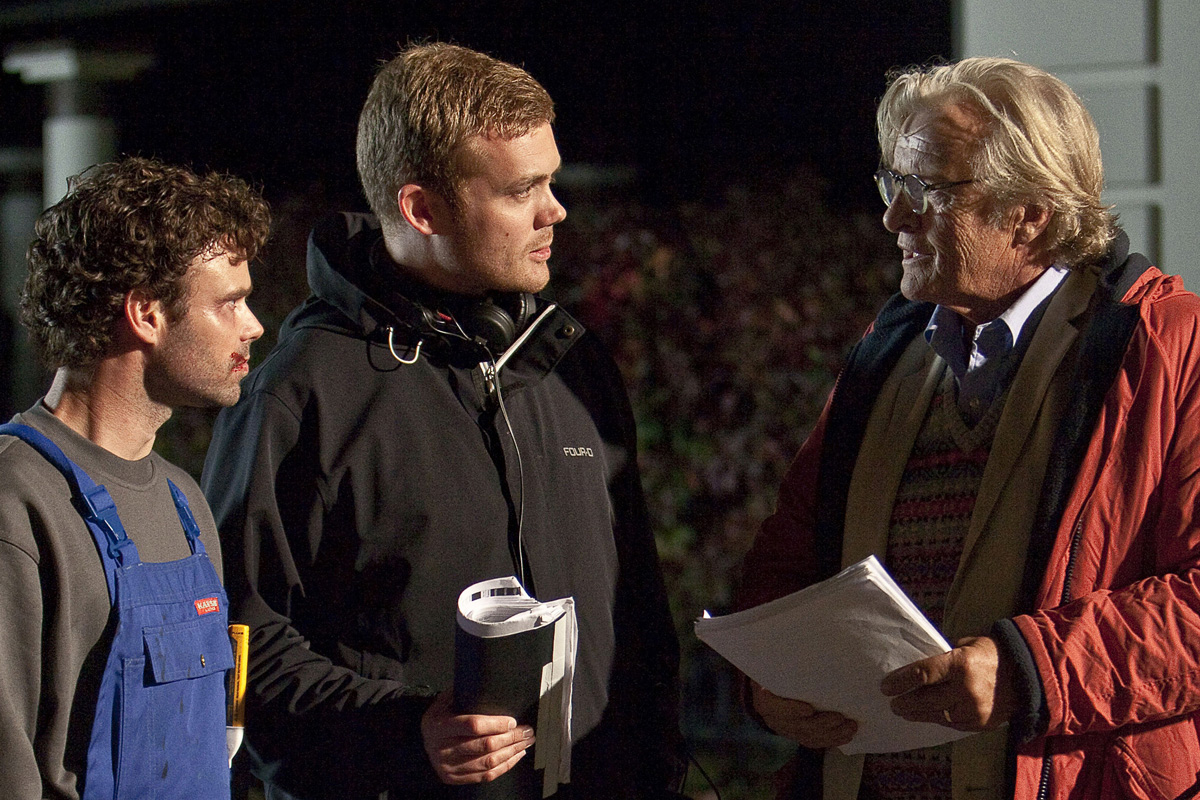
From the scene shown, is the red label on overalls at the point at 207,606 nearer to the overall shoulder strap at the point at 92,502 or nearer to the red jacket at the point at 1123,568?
the overall shoulder strap at the point at 92,502

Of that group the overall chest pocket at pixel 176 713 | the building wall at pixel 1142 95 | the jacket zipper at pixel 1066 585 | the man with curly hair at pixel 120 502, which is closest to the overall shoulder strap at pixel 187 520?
the man with curly hair at pixel 120 502

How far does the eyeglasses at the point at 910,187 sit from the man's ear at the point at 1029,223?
0.38ft

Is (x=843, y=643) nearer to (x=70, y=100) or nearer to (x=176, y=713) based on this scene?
(x=176, y=713)

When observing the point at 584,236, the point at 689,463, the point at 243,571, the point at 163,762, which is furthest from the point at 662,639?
the point at 584,236

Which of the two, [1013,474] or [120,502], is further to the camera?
[1013,474]

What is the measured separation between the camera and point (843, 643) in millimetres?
1835

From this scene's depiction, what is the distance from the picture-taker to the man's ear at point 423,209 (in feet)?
7.65

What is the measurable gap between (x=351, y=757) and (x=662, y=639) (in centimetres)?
72

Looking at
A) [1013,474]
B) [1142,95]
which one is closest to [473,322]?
[1013,474]

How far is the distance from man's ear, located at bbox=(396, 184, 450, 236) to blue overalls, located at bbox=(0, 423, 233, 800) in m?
0.79

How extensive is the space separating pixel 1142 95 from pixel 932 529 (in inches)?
57.6

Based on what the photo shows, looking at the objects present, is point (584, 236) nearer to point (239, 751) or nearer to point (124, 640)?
point (239, 751)

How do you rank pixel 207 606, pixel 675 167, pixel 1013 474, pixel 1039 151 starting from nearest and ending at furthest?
1. pixel 207 606
2. pixel 1013 474
3. pixel 1039 151
4. pixel 675 167

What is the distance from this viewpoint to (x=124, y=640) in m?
1.74
